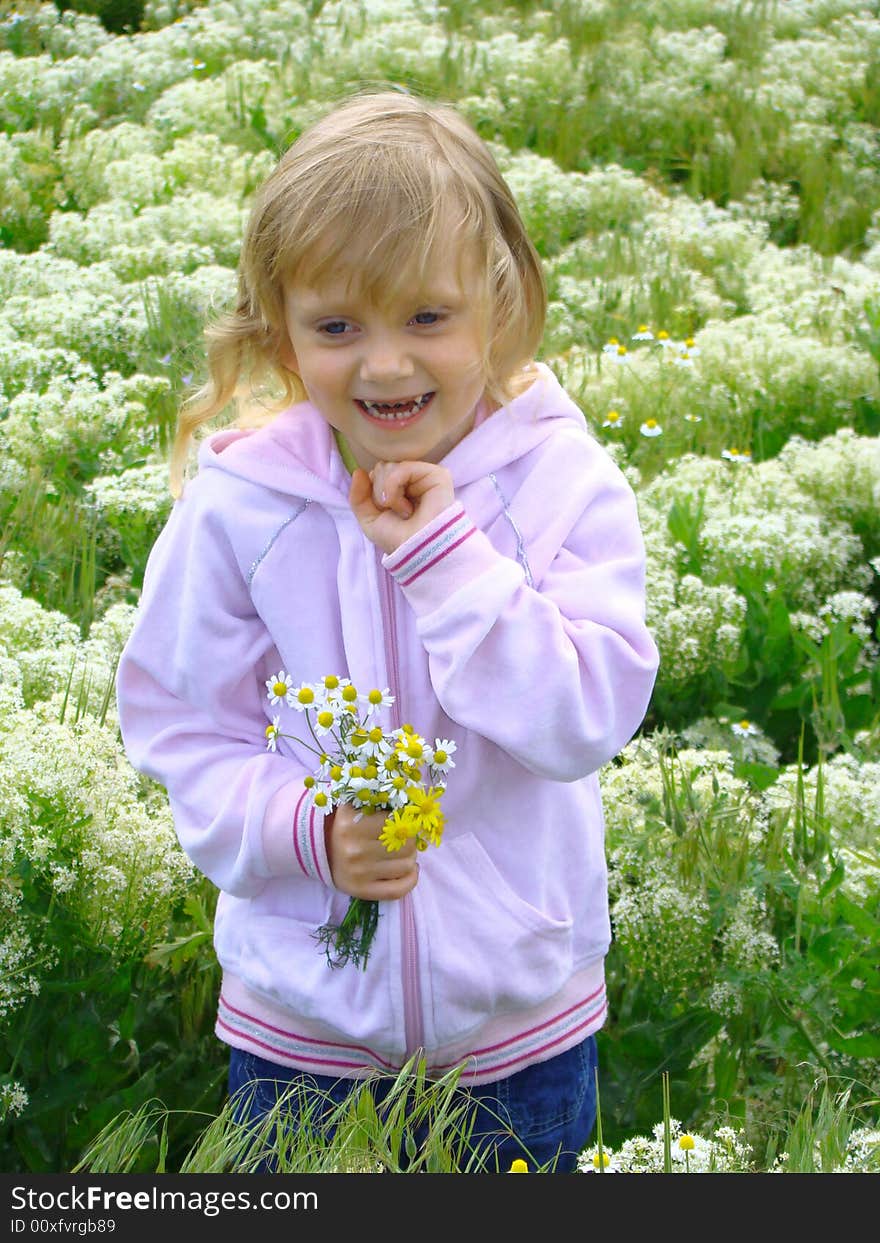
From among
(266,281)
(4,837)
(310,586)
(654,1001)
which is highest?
(266,281)

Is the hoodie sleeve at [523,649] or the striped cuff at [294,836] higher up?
the hoodie sleeve at [523,649]

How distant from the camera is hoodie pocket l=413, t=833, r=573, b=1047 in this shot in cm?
219

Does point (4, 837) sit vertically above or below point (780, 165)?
above

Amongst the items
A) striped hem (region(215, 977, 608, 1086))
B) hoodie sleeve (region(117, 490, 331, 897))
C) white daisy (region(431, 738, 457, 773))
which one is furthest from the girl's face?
striped hem (region(215, 977, 608, 1086))

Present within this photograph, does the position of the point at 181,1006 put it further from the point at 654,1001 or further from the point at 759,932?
the point at 759,932

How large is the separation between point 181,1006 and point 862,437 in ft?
10.2

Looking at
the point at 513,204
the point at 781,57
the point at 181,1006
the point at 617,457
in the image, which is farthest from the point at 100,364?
the point at 781,57

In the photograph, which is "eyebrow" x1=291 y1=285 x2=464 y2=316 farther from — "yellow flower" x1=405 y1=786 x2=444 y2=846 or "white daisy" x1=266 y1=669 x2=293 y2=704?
"yellow flower" x1=405 y1=786 x2=444 y2=846

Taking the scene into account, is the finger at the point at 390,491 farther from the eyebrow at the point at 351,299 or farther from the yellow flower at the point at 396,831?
the yellow flower at the point at 396,831

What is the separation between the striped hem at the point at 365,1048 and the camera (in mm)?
2297

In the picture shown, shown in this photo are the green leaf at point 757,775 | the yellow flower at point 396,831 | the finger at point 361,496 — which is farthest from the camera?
the green leaf at point 757,775

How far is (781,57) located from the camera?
8586mm

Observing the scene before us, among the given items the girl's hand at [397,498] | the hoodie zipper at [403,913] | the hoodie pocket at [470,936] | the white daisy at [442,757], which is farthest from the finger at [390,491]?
the hoodie pocket at [470,936]

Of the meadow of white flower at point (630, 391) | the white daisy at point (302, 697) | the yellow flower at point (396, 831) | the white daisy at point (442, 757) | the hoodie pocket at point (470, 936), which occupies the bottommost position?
the meadow of white flower at point (630, 391)
